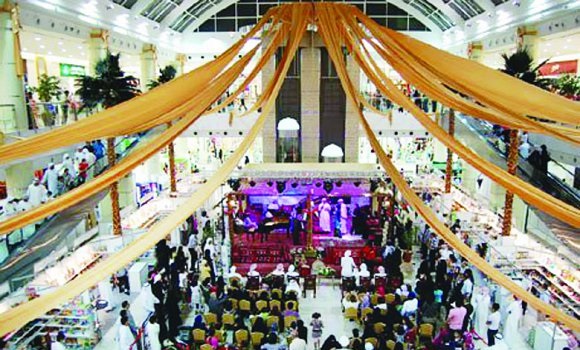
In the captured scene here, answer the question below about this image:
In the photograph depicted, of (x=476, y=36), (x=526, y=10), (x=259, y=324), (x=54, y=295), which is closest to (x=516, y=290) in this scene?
(x=54, y=295)

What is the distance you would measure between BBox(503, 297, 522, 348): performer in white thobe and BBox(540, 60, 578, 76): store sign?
1531 cm

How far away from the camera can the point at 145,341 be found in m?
9.35

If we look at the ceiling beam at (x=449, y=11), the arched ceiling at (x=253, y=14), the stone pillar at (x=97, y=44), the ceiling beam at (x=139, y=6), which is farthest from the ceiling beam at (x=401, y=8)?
the stone pillar at (x=97, y=44)

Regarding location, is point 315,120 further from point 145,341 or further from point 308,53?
point 145,341

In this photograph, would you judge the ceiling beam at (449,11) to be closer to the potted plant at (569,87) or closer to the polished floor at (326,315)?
the potted plant at (569,87)

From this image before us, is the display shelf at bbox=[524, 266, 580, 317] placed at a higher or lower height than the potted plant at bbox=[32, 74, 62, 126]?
lower

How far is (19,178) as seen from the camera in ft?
43.2

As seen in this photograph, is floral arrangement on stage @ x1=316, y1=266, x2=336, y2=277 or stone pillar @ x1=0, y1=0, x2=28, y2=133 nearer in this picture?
stone pillar @ x1=0, y1=0, x2=28, y2=133

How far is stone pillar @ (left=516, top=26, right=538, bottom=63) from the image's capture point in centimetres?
1641

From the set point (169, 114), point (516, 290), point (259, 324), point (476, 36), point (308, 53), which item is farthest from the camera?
point (476, 36)

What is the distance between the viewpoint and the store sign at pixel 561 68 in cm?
2124

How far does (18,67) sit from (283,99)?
8550 millimetres

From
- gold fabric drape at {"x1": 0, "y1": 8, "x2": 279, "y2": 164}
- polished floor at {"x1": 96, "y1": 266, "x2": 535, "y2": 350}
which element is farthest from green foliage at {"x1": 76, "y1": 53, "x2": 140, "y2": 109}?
gold fabric drape at {"x1": 0, "y1": 8, "x2": 279, "y2": 164}

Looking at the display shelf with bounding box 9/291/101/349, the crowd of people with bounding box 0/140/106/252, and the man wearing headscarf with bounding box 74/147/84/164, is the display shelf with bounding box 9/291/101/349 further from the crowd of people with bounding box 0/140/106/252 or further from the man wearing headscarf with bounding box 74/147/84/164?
the man wearing headscarf with bounding box 74/147/84/164
